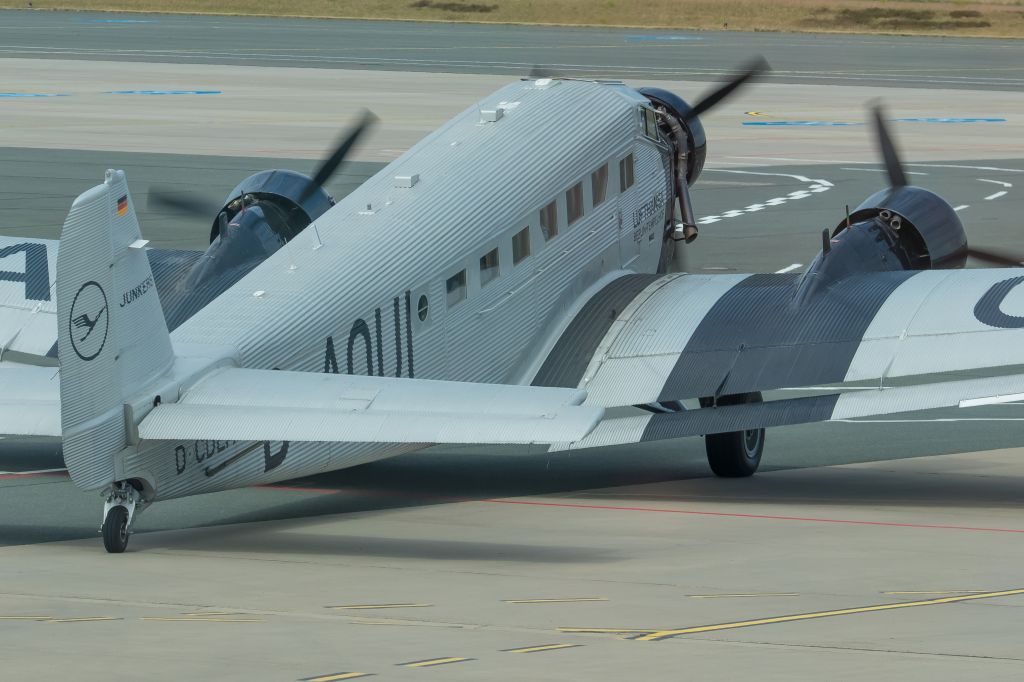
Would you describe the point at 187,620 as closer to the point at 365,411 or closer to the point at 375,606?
the point at 375,606

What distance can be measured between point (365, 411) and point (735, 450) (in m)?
6.84

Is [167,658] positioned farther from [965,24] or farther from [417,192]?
[965,24]

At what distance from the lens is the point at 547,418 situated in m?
13.6

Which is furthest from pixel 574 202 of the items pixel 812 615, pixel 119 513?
pixel 812 615

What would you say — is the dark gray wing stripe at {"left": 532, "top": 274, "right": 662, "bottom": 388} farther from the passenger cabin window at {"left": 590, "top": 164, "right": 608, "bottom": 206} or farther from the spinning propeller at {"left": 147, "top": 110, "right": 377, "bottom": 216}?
the spinning propeller at {"left": 147, "top": 110, "right": 377, "bottom": 216}

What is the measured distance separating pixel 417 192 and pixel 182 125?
4361 centimetres

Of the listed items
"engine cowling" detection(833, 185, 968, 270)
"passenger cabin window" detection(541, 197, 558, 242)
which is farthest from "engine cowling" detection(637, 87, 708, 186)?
"passenger cabin window" detection(541, 197, 558, 242)

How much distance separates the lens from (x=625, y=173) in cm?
Result: 2164

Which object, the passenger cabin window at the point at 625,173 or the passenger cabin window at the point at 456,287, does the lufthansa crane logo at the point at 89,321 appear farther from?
the passenger cabin window at the point at 625,173

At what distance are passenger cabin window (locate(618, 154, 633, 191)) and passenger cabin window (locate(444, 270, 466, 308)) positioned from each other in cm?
365

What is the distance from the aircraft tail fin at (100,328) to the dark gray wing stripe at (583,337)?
567cm

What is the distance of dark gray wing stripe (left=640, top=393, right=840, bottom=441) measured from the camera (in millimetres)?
17797

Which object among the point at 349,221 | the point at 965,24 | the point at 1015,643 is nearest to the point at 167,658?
the point at 1015,643

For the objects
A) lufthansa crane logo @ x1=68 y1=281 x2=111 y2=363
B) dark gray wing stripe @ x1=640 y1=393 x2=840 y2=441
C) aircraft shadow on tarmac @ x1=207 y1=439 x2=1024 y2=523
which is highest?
lufthansa crane logo @ x1=68 y1=281 x2=111 y2=363
